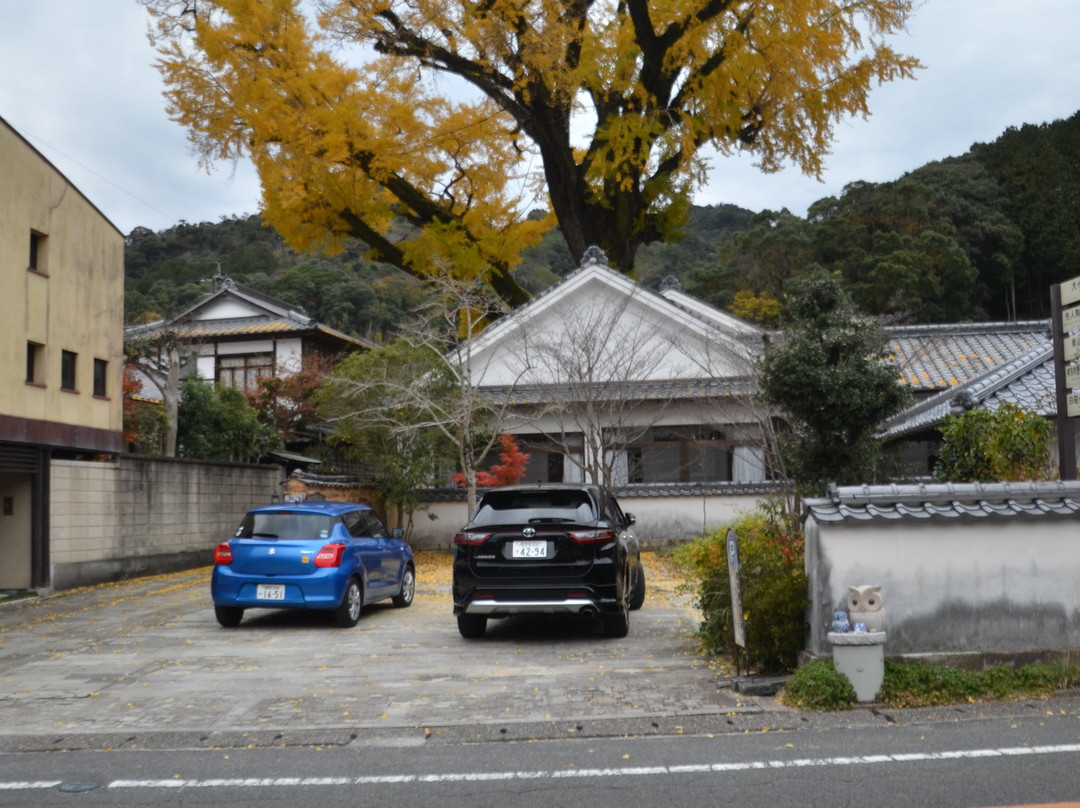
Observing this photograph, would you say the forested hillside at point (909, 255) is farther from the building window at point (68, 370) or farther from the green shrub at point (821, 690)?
the green shrub at point (821, 690)

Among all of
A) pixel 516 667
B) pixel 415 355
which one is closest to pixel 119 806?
pixel 516 667

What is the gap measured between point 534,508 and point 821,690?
4.33 m

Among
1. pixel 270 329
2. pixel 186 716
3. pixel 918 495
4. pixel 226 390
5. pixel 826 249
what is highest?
pixel 826 249

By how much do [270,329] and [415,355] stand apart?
15659 millimetres

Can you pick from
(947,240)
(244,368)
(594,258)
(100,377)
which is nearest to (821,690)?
(100,377)

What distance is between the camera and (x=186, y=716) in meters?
7.82

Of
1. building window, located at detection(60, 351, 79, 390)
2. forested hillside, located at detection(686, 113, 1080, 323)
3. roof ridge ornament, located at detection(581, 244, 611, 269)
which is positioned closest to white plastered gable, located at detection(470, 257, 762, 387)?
roof ridge ornament, located at detection(581, 244, 611, 269)

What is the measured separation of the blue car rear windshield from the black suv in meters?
2.20

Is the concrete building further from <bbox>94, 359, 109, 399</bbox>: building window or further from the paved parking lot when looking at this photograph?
the paved parking lot

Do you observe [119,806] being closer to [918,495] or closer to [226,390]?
[918,495]

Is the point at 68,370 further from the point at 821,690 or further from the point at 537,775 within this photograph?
the point at 821,690

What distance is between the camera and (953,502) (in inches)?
318

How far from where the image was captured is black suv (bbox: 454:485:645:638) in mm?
10484

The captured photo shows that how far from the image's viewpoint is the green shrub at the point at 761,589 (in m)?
8.28
